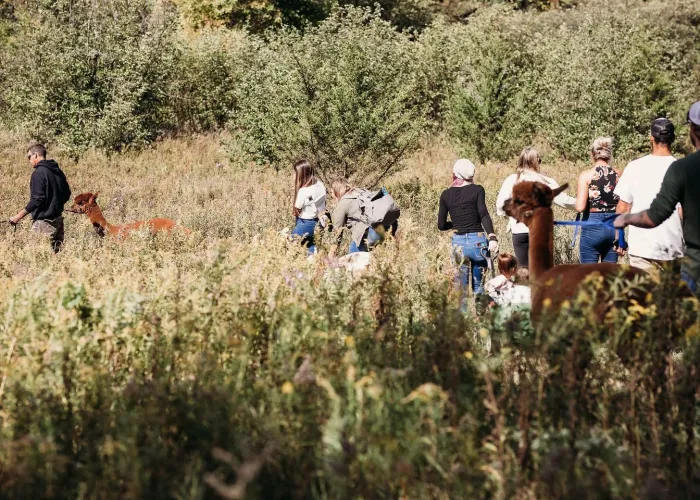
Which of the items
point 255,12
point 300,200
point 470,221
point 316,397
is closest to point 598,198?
point 470,221

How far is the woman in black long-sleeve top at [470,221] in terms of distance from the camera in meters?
7.99

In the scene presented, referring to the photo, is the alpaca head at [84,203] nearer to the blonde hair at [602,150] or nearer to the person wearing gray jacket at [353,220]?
the person wearing gray jacket at [353,220]

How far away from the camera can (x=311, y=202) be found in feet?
31.3

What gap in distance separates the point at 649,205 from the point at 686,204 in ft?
5.10

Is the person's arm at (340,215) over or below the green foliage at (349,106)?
below

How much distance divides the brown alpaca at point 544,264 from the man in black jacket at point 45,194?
647cm

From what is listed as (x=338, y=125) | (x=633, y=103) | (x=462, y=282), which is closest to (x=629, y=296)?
(x=462, y=282)

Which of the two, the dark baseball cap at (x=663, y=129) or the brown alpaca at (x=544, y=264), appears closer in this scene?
the brown alpaca at (x=544, y=264)

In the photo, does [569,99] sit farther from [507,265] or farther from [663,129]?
[663,129]

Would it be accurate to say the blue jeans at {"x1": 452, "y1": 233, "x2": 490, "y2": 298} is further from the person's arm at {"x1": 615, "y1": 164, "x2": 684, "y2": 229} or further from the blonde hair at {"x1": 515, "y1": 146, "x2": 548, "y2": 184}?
the person's arm at {"x1": 615, "y1": 164, "x2": 684, "y2": 229}

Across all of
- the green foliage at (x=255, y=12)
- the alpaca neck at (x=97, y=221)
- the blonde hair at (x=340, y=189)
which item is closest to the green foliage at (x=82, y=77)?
the alpaca neck at (x=97, y=221)

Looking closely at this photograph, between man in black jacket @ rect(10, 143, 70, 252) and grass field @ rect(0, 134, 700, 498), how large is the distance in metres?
4.75

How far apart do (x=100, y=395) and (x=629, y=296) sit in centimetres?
296

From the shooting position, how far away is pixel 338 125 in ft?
54.3
